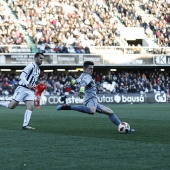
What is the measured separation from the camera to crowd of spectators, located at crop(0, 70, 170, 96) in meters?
43.0

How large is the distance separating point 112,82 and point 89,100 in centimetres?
3236

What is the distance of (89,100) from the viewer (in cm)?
1438

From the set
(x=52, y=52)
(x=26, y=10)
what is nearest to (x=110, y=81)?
(x=52, y=52)

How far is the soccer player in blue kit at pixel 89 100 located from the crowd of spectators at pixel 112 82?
26.4m

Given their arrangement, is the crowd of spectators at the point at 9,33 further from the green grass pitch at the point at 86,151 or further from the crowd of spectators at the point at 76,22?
the green grass pitch at the point at 86,151

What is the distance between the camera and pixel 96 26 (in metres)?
48.2

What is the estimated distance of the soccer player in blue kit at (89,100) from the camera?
45.7 feet

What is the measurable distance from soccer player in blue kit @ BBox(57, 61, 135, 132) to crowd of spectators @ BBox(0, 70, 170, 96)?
2638 centimetres

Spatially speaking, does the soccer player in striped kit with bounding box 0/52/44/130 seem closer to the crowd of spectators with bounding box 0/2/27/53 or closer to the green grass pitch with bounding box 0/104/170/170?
the green grass pitch with bounding box 0/104/170/170

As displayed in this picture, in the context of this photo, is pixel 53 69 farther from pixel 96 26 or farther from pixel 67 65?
pixel 96 26

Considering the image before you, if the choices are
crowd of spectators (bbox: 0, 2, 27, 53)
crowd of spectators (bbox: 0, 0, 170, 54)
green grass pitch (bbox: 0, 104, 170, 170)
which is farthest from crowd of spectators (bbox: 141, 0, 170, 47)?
green grass pitch (bbox: 0, 104, 170, 170)

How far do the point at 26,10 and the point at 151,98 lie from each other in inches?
496

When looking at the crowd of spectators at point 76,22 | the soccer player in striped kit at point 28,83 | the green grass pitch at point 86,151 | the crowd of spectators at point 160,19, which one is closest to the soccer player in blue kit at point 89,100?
the green grass pitch at point 86,151

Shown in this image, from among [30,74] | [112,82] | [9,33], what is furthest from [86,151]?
[112,82]
